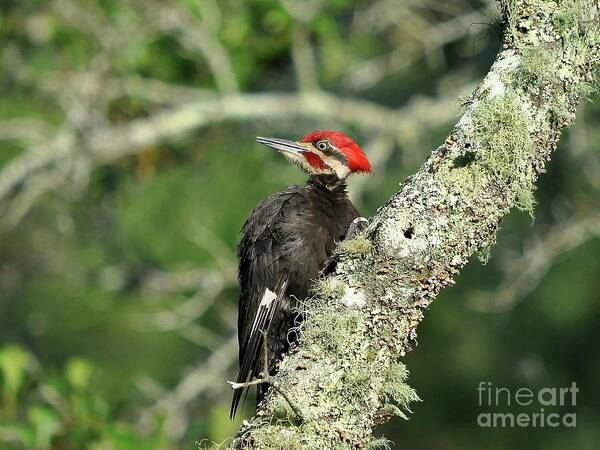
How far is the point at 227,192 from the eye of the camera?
7.88 meters

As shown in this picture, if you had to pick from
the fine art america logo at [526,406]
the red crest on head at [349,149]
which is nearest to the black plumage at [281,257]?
the red crest on head at [349,149]

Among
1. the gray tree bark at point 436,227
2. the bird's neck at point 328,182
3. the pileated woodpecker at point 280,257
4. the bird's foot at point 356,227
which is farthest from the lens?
the bird's neck at point 328,182

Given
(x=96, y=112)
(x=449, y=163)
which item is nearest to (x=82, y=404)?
(x=96, y=112)

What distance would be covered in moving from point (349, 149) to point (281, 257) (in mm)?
688

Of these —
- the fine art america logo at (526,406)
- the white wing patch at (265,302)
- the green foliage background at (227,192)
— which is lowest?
the white wing patch at (265,302)

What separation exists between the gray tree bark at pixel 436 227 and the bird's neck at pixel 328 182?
199 cm

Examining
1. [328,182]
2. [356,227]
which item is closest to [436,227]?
[356,227]

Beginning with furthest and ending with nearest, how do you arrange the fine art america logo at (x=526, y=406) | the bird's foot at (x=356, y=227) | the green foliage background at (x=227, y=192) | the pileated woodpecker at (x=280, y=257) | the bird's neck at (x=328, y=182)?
the fine art america logo at (x=526, y=406), the green foliage background at (x=227, y=192), the bird's neck at (x=328, y=182), the pileated woodpecker at (x=280, y=257), the bird's foot at (x=356, y=227)

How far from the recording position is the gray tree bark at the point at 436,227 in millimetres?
2254

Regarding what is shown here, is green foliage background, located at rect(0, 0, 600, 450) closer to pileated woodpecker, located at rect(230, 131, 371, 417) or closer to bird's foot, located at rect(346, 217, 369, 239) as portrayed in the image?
pileated woodpecker, located at rect(230, 131, 371, 417)

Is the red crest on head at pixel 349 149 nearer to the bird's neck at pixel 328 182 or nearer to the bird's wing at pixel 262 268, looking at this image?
the bird's neck at pixel 328 182

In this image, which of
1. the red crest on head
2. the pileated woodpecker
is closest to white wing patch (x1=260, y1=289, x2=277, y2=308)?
the pileated woodpecker

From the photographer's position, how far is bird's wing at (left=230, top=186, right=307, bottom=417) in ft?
13.2

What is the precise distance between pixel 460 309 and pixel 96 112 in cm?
359
